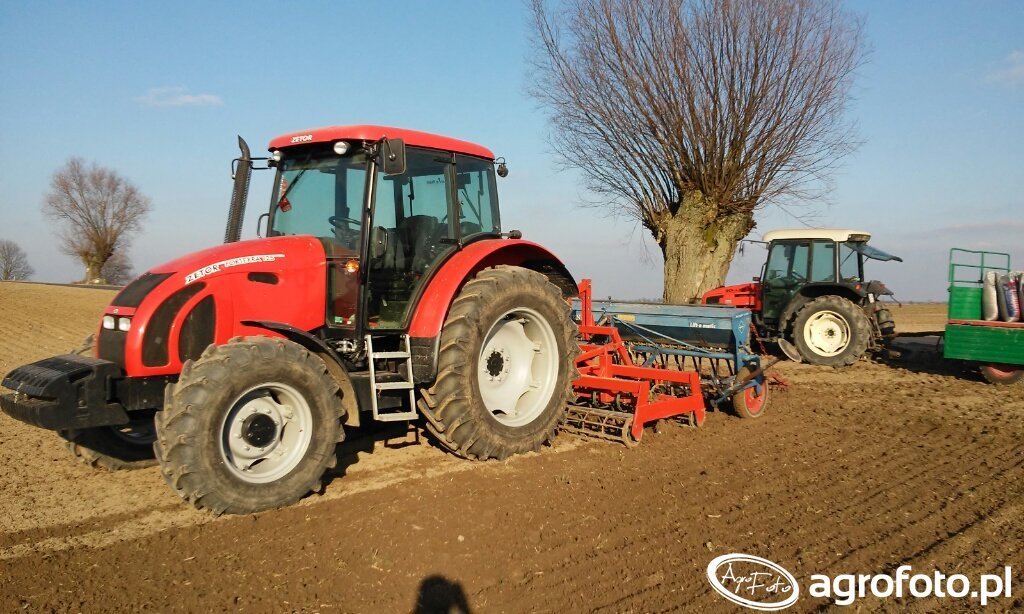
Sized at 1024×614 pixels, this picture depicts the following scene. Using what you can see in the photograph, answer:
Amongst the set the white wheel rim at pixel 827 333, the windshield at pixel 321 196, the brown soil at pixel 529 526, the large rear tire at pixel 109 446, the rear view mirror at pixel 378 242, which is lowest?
the brown soil at pixel 529 526

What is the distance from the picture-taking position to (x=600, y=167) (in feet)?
47.6

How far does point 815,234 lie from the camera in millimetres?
11609

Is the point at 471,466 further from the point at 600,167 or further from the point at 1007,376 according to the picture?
the point at 600,167

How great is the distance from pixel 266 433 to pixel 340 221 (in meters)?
1.53

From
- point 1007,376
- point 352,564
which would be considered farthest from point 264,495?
point 1007,376

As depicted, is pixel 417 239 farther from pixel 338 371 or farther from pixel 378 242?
pixel 338 371

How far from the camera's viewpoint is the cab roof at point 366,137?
4.88 metres

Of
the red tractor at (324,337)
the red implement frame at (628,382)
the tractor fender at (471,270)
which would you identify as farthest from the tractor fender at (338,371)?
the red implement frame at (628,382)

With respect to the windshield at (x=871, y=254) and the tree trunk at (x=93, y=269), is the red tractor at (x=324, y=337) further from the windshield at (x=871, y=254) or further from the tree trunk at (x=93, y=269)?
the tree trunk at (x=93, y=269)


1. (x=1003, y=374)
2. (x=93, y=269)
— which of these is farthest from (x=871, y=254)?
(x=93, y=269)

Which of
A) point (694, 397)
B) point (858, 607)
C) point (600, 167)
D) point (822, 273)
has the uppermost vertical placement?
point (600, 167)

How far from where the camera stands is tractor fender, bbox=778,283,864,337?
11.3m

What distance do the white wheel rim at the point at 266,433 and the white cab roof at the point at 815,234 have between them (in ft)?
31.0

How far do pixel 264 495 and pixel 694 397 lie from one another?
379 cm
